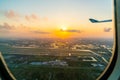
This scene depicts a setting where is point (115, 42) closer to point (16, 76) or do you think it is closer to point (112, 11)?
point (112, 11)

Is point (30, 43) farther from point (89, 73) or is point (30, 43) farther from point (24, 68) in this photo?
point (89, 73)

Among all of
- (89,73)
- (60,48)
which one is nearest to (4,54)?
(60,48)

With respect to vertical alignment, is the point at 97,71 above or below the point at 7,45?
below

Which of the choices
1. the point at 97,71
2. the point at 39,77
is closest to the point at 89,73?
the point at 97,71

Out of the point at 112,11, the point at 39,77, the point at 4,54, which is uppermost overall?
the point at 112,11

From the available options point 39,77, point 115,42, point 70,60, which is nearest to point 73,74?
point 70,60

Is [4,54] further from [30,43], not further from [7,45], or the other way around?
[30,43]

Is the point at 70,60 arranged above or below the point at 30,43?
below
